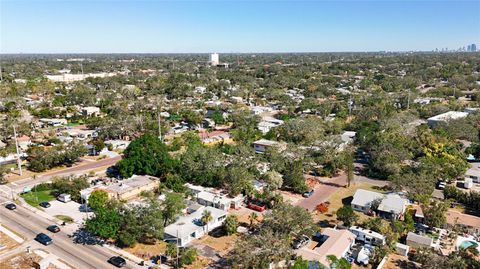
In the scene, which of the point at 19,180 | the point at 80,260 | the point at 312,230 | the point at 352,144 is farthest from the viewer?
the point at 352,144

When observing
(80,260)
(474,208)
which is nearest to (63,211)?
(80,260)

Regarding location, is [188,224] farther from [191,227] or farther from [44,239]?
[44,239]

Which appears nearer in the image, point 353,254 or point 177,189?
point 353,254

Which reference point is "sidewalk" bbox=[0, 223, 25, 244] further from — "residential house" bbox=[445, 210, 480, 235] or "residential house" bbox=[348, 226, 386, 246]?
"residential house" bbox=[445, 210, 480, 235]

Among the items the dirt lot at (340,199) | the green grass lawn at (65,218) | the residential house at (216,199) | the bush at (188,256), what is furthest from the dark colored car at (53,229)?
the dirt lot at (340,199)

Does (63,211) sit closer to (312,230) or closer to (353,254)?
(312,230)

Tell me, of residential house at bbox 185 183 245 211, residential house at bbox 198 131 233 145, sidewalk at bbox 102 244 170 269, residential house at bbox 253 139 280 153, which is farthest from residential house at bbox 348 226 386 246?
residential house at bbox 198 131 233 145

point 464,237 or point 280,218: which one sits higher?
point 280,218

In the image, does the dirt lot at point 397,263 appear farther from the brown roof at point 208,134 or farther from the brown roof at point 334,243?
the brown roof at point 208,134
